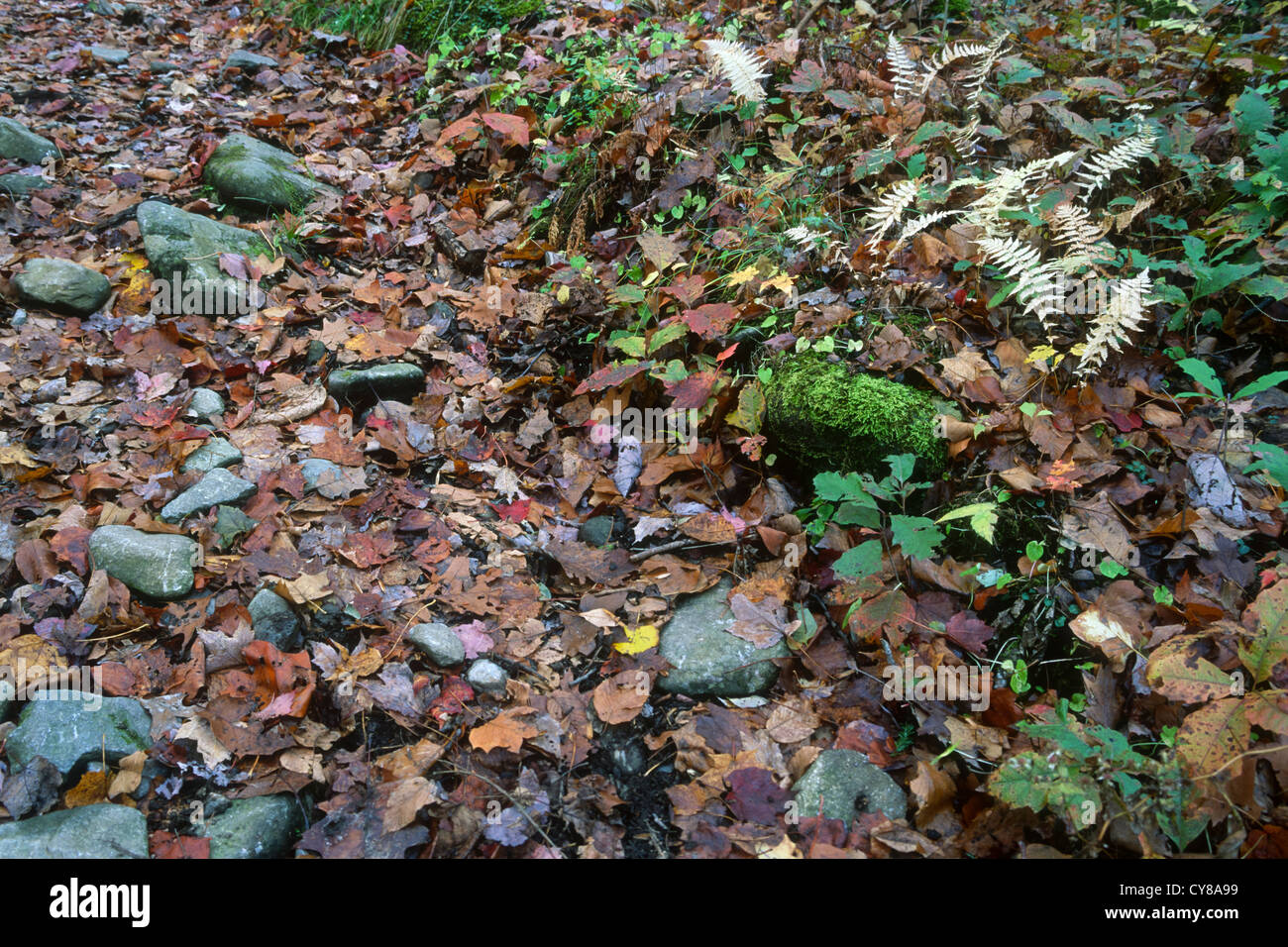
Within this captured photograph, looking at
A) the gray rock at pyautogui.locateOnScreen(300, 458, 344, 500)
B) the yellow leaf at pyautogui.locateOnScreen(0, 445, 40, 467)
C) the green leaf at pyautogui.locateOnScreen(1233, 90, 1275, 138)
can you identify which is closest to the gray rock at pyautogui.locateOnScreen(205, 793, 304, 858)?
the gray rock at pyautogui.locateOnScreen(300, 458, 344, 500)

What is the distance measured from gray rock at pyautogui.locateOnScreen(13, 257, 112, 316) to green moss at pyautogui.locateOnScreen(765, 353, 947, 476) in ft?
12.8

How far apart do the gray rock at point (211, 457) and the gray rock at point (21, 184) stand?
2.98 m

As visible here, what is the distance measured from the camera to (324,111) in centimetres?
620

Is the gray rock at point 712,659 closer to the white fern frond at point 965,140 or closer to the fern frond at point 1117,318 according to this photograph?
the fern frond at point 1117,318

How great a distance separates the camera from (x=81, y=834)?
2113mm

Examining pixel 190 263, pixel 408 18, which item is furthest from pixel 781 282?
pixel 408 18

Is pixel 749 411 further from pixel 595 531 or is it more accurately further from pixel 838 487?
pixel 595 531

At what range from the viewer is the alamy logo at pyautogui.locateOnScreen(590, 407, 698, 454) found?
3287 millimetres

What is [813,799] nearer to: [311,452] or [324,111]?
[311,452]

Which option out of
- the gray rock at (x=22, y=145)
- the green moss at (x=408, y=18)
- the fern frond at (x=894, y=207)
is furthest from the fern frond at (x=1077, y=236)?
the gray rock at (x=22, y=145)

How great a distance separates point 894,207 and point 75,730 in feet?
12.6

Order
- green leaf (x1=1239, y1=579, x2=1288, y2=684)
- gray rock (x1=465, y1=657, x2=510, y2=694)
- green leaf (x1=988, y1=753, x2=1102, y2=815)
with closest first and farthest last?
1. green leaf (x1=988, y1=753, x2=1102, y2=815)
2. green leaf (x1=1239, y1=579, x2=1288, y2=684)
3. gray rock (x1=465, y1=657, x2=510, y2=694)

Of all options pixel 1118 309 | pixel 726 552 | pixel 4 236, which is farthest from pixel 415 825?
pixel 4 236

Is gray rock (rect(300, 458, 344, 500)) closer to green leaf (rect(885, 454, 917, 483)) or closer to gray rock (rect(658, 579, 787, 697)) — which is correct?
gray rock (rect(658, 579, 787, 697))
